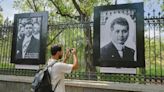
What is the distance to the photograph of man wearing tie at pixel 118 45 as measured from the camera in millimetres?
7434

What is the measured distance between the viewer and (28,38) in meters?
9.03

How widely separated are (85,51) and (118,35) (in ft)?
5.10

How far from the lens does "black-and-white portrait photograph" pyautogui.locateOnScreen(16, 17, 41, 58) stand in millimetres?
8867

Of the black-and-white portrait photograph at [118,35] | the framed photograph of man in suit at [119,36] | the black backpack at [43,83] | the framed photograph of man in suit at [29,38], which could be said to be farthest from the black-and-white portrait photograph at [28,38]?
the black backpack at [43,83]

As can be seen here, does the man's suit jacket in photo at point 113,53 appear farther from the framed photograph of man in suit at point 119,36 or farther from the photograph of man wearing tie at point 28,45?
the photograph of man wearing tie at point 28,45

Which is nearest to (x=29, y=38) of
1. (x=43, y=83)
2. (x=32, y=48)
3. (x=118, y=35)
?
(x=32, y=48)

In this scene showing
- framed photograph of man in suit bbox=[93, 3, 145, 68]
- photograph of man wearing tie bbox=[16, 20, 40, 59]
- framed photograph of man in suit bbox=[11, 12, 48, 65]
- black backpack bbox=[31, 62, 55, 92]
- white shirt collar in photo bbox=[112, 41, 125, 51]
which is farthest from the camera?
photograph of man wearing tie bbox=[16, 20, 40, 59]

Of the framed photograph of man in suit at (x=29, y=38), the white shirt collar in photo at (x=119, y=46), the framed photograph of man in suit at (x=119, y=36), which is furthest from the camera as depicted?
the framed photograph of man in suit at (x=29, y=38)

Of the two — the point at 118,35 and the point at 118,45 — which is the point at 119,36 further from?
the point at 118,45

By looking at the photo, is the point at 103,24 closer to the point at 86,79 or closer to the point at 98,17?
the point at 98,17

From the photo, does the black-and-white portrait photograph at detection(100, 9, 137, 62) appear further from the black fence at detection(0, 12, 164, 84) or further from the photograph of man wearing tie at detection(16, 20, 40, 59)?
the photograph of man wearing tie at detection(16, 20, 40, 59)

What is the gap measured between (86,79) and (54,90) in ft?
10.9

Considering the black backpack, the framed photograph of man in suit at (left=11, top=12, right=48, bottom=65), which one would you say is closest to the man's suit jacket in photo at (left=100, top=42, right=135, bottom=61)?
the framed photograph of man in suit at (left=11, top=12, right=48, bottom=65)

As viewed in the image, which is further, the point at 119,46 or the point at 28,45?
the point at 28,45
